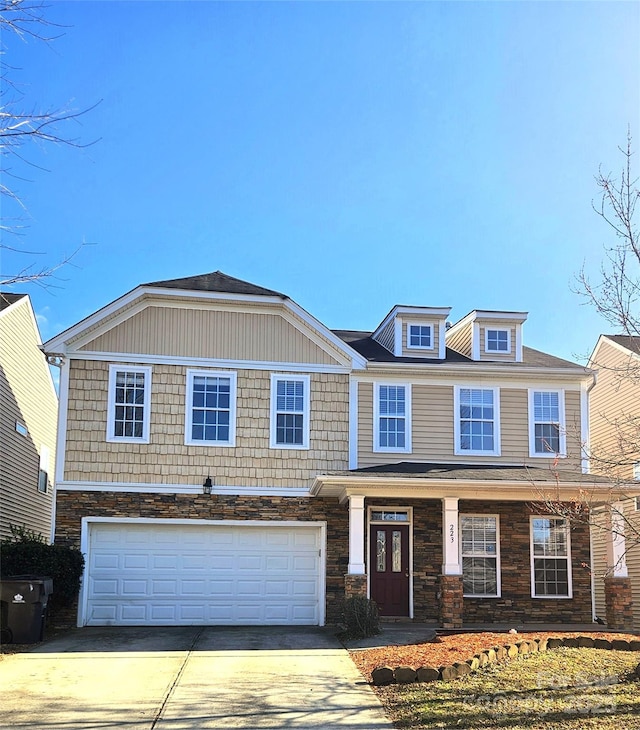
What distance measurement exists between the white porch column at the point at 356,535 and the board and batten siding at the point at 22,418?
7698 mm

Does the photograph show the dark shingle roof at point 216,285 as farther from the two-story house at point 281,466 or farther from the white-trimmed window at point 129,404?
the white-trimmed window at point 129,404

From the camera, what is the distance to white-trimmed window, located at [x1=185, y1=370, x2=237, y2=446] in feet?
53.3

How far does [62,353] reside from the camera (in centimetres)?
1584

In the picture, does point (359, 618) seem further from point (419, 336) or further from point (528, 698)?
point (419, 336)

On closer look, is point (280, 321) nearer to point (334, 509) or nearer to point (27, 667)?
point (334, 509)

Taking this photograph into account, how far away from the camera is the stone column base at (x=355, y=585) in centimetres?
1424

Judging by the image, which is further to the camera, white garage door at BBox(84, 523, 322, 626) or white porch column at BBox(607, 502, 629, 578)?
white garage door at BBox(84, 523, 322, 626)

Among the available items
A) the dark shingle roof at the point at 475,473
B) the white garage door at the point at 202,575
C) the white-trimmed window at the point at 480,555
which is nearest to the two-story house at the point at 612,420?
the dark shingle roof at the point at 475,473

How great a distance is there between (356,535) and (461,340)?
255 inches

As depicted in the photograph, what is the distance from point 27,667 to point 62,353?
6450 mm

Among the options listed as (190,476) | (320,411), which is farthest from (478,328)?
(190,476)

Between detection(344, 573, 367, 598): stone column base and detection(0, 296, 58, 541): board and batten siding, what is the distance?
7.77 metres

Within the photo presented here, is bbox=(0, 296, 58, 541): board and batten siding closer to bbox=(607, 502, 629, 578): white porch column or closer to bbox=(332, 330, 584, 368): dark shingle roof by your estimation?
bbox=(332, 330, 584, 368): dark shingle roof

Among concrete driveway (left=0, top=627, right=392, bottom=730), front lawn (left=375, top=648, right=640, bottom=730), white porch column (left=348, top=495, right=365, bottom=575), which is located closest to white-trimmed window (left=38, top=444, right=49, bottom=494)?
concrete driveway (left=0, top=627, right=392, bottom=730)
